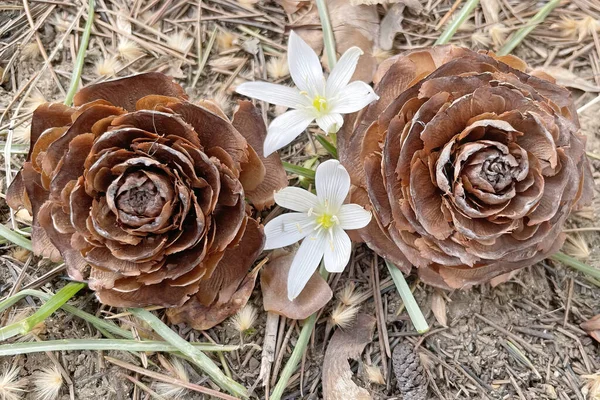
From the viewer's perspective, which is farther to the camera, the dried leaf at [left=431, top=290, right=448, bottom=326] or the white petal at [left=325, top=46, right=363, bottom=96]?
the dried leaf at [left=431, top=290, right=448, bottom=326]

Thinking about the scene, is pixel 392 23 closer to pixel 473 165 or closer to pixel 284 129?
pixel 284 129

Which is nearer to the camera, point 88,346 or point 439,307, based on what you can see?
point 88,346

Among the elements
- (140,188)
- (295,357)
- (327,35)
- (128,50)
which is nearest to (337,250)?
(295,357)

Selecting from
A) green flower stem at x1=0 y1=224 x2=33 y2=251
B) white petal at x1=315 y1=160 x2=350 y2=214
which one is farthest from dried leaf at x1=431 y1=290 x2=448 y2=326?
green flower stem at x1=0 y1=224 x2=33 y2=251

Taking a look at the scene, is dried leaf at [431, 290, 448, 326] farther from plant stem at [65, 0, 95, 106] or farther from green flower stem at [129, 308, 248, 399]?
plant stem at [65, 0, 95, 106]

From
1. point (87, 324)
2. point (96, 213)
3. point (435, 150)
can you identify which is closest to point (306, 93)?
point (435, 150)

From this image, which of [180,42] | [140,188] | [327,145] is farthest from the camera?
[180,42]

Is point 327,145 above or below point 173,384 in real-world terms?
above

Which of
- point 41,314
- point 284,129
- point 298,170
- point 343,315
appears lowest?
point 343,315
